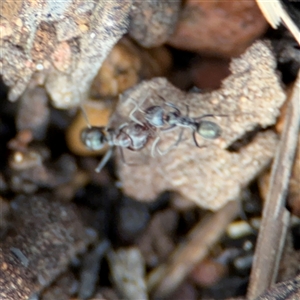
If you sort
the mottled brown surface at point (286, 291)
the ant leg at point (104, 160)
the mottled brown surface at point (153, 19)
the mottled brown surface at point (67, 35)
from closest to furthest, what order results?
the mottled brown surface at point (286, 291)
the mottled brown surface at point (67, 35)
the mottled brown surface at point (153, 19)
the ant leg at point (104, 160)

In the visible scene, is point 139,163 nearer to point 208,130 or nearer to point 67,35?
point 208,130

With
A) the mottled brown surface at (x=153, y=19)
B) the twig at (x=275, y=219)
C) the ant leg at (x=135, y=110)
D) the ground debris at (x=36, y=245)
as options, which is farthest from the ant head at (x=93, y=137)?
the twig at (x=275, y=219)

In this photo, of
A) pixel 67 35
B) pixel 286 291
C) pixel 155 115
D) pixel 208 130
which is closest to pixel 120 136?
pixel 155 115

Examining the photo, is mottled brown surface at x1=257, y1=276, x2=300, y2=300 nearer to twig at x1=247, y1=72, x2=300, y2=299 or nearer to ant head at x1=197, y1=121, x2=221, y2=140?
twig at x1=247, y1=72, x2=300, y2=299

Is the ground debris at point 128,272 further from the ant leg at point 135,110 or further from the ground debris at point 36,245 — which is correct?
the ant leg at point 135,110

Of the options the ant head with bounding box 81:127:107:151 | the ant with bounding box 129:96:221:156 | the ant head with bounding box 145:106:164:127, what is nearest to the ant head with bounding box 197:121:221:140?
the ant with bounding box 129:96:221:156

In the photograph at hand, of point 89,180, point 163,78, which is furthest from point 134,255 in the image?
point 163,78
